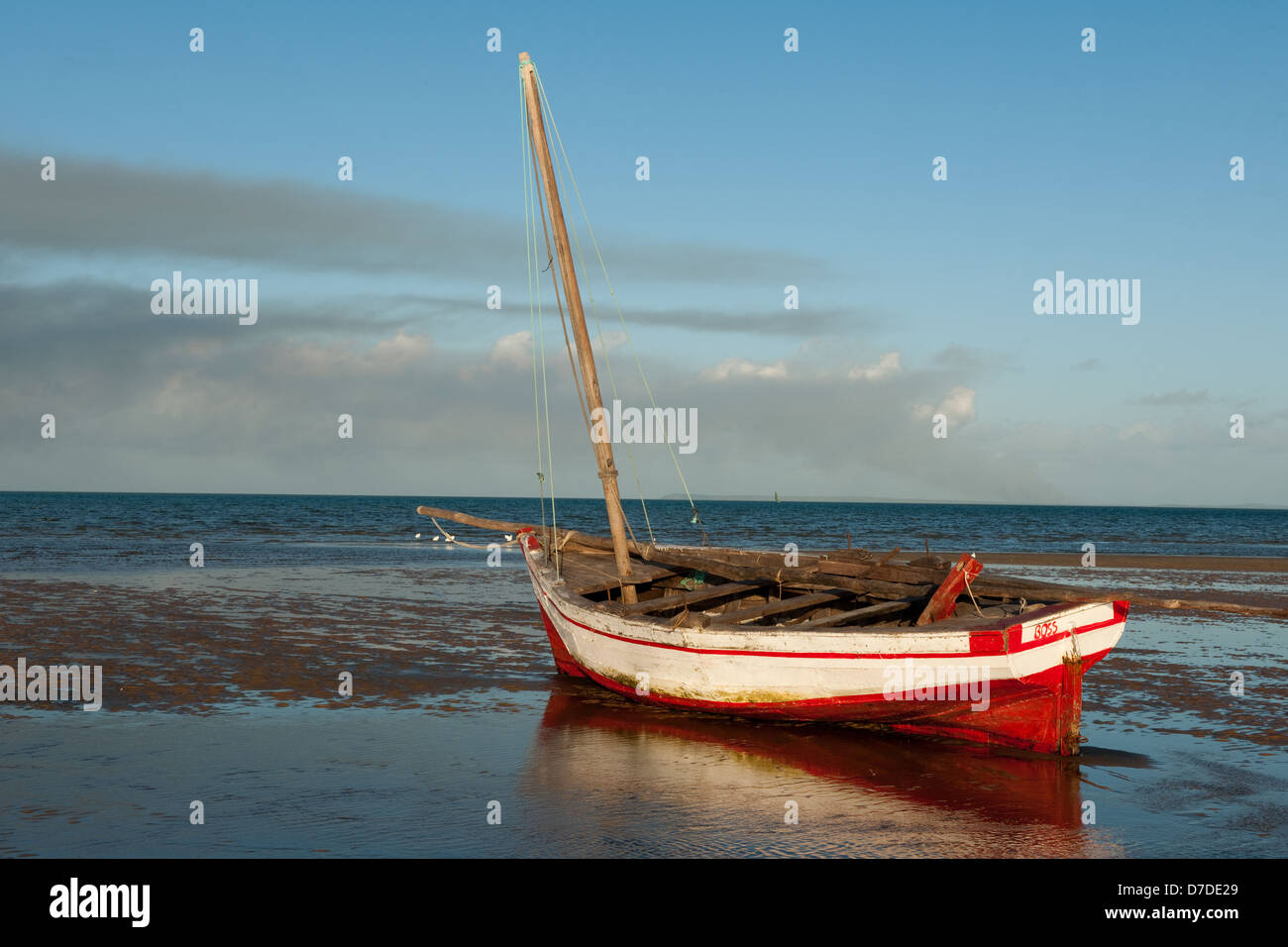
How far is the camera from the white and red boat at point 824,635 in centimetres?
964

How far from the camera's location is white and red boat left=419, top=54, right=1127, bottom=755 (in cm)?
964

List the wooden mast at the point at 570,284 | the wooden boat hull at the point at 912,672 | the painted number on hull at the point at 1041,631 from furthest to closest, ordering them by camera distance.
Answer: the wooden mast at the point at 570,284 → the wooden boat hull at the point at 912,672 → the painted number on hull at the point at 1041,631

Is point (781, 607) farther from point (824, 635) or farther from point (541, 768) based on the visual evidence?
point (541, 768)

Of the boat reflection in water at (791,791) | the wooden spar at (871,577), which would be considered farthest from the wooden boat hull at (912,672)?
the wooden spar at (871,577)

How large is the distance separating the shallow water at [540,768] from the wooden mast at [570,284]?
2823mm

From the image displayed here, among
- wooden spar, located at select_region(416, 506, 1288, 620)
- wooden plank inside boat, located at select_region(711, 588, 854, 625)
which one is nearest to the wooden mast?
wooden spar, located at select_region(416, 506, 1288, 620)

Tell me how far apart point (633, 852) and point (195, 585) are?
67.4 feet

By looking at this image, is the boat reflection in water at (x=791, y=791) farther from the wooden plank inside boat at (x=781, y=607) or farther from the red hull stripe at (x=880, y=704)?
the wooden plank inside boat at (x=781, y=607)

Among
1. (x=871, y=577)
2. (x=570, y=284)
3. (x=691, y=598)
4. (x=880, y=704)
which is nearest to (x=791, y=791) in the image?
(x=880, y=704)

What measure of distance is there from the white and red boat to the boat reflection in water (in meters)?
0.38

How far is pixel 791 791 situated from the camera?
28.0 ft

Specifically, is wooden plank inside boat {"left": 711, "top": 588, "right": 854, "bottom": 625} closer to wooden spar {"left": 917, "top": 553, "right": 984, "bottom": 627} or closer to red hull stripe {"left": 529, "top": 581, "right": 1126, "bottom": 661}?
red hull stripe {"left": 529, "top": 581, "right": 1126, "bottom": 661}
